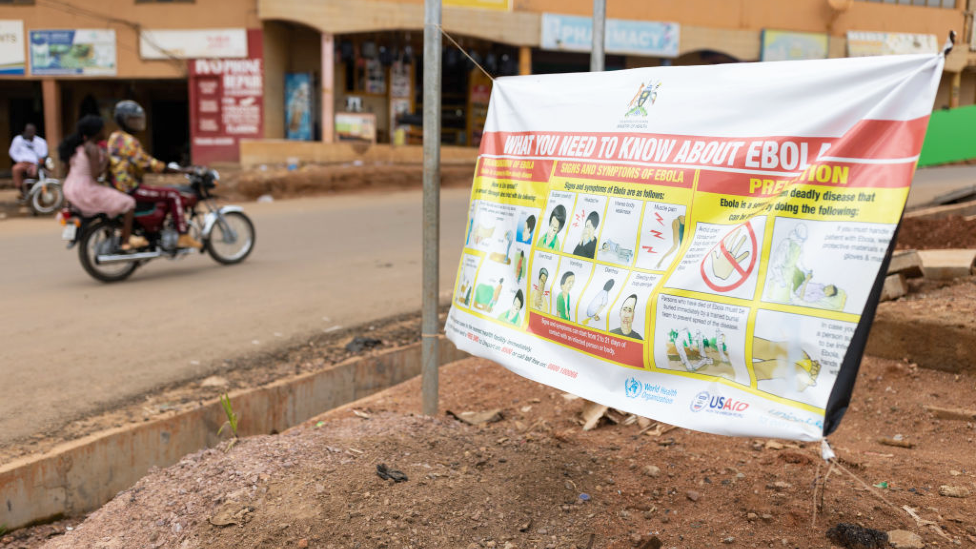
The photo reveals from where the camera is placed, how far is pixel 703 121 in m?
2.69

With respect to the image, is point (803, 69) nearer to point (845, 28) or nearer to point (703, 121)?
point (703, 121)

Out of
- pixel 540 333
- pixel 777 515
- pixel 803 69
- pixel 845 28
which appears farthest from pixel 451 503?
pixel 845 28

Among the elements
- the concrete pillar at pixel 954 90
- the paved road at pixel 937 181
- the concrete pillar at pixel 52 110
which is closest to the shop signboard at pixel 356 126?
the concrete pillar at pixel 52 110

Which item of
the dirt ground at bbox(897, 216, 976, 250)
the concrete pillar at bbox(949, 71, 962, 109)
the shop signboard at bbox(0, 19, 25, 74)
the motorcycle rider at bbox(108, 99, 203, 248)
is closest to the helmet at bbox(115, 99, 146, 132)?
the motorcycle rider at bbox(108, 99, 203, 248)

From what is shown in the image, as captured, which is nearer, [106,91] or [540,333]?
[540,333]

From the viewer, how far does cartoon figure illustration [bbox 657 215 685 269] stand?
270 centimetres

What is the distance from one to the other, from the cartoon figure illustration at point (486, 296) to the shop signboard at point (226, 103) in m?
16.4

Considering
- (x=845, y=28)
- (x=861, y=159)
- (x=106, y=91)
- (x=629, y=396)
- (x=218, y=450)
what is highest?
(x=845, y=28)

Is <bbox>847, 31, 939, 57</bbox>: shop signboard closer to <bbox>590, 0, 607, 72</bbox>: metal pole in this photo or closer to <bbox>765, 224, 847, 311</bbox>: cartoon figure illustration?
<bbox>590, 0, 607, 72</bbox>: metal pole

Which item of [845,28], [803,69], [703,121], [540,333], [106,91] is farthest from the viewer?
[845,28]

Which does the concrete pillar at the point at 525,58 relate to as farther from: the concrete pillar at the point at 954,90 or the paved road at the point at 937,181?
the concrete pillar at the point at 954,90

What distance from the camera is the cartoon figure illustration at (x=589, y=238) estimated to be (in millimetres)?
3008

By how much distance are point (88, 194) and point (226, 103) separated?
11.7m

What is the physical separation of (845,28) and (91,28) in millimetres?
20470
